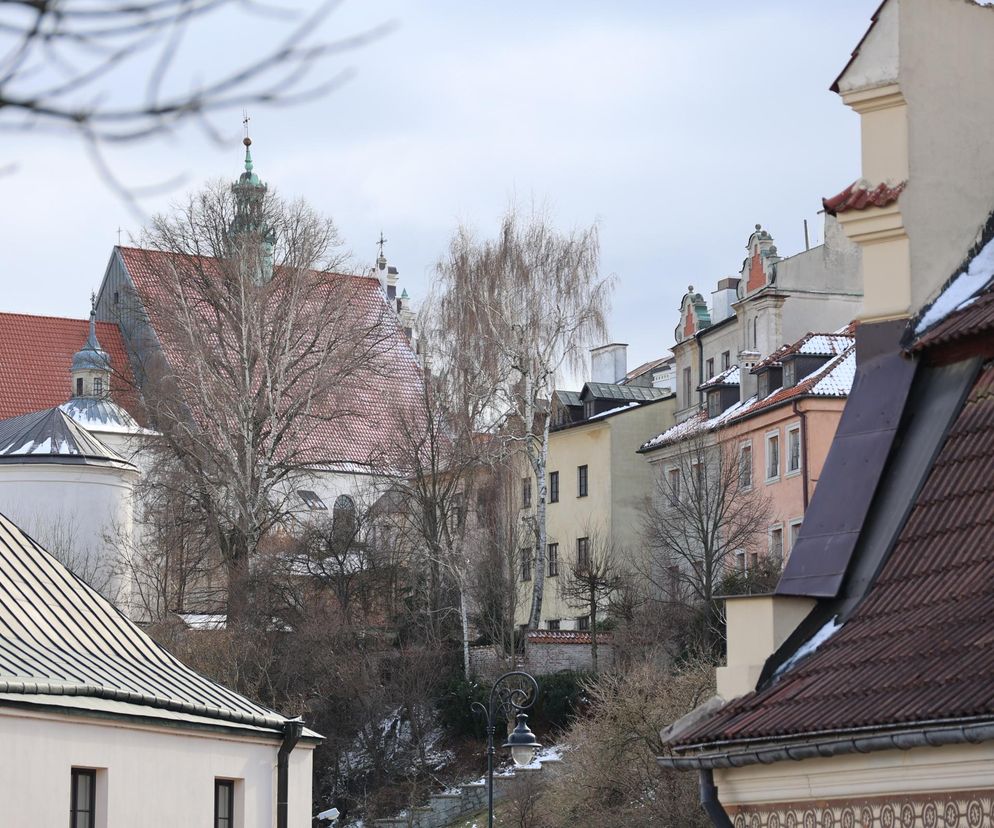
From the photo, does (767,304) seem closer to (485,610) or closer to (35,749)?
(485,610)

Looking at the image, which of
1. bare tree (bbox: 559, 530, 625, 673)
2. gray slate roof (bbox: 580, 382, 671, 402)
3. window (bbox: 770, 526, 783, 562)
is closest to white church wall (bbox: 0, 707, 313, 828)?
bare tree (bbox: 559, 530, 625, 673)

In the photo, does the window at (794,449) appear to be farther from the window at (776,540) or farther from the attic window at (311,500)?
the attic window at (311,500)

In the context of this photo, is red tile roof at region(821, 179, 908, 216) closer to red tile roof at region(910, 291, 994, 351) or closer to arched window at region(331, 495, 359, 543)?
red tile roof at region(910, 291, 994, 351)

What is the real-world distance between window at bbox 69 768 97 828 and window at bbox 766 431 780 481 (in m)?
38.5

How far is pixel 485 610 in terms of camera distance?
57.9m

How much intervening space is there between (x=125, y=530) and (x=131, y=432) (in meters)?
6.23

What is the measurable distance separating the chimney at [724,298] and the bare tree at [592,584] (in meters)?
12.0

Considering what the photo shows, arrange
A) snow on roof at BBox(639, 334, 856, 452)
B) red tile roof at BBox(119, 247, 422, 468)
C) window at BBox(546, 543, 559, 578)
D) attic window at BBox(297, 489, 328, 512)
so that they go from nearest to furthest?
snow on roof at BBox(639, 334, 856, 452) < red tile roof at BBox(119, 247, 422, 468) < attic window at BBox(297, 489, 328, 512) < window at BBox(546, 543, 559, 578)

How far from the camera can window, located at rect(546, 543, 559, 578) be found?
224ft

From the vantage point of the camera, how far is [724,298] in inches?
2847

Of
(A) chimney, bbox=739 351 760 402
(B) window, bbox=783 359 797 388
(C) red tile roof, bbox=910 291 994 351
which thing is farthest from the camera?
(A) chimney, bbox=739 351 760 402

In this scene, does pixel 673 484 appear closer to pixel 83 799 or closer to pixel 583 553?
pixel 583 553

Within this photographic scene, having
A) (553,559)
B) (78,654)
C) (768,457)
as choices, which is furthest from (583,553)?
(78,654)

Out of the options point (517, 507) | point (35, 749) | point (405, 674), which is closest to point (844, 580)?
point (35, 749)
